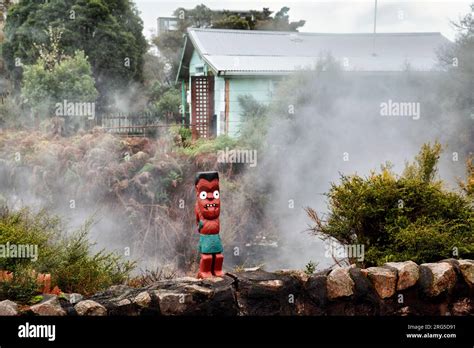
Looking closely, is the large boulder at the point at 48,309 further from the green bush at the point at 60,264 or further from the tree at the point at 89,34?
the tree at the point at 89,34

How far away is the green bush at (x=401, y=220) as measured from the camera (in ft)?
22.4

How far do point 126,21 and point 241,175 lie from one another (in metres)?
6.30

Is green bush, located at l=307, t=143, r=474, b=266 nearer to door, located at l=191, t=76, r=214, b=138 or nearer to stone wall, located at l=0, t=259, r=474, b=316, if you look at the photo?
stone wall, located at l=0, t=259, r=474, b=316

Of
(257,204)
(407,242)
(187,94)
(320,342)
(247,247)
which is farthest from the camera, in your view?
(187,94)

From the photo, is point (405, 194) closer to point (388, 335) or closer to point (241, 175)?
point (388, 335)

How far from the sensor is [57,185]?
1241 centimetres

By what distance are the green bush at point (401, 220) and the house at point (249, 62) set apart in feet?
22.8

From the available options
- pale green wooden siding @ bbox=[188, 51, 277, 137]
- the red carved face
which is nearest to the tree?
pale green wooden siding @ bbox=[188, 51, 277, 137]

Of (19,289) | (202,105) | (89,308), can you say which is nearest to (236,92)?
(202,105)

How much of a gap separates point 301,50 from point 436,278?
365 inches

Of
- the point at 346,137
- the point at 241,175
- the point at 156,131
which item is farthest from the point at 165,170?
the point at 346,137

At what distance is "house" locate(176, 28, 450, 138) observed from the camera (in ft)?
46.0

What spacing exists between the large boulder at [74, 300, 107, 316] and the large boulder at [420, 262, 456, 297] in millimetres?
2975

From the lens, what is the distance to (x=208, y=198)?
6180mm
